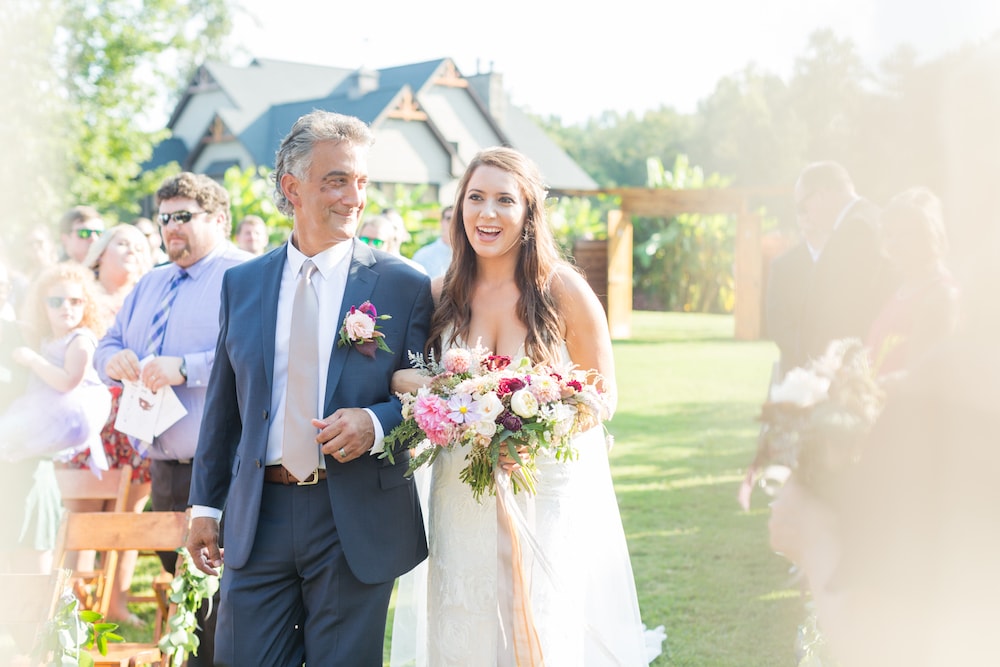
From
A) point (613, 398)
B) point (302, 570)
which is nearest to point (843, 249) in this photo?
point (613, 398)

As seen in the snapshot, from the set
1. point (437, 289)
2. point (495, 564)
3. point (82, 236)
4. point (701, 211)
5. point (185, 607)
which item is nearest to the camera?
point (495, 564)

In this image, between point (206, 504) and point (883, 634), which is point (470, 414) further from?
point (883, 634)

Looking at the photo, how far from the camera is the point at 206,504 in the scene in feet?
12.5

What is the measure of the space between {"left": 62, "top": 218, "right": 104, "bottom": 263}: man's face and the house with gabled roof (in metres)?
26.1

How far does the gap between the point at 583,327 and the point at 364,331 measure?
0.98m

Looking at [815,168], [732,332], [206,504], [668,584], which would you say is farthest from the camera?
[732,332]

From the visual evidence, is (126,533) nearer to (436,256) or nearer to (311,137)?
(311,137)

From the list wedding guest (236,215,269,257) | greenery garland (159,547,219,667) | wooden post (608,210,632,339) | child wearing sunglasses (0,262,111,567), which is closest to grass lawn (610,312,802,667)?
greenery garland (159,547,219,667)

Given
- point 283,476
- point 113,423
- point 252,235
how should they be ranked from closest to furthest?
point 283,476 → point 113,423 → point 252,235

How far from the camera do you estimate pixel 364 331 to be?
3.46 m

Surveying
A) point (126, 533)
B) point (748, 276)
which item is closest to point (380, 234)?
point (126, 533)

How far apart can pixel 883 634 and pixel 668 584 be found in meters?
5.07

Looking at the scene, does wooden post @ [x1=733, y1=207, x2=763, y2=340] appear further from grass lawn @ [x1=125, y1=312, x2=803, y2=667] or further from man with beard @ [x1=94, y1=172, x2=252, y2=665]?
man with beard @ [x1=94, y1=172, x2=252, y2=665]

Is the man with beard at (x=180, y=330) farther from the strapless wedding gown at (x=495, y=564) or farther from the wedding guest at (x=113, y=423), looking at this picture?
the strapless wedding gown at (x=495, y=564)
